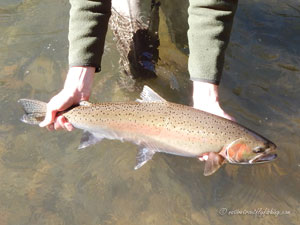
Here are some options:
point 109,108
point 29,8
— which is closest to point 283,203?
point 109,108

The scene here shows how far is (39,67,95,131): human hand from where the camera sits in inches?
91.2

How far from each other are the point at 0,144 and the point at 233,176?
6.17 ft

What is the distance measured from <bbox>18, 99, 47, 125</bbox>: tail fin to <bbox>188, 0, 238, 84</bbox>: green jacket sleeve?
3.23 feet

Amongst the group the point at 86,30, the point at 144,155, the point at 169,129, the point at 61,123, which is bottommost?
the point at 144,155

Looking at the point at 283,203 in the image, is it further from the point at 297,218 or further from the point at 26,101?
the point at 26,101

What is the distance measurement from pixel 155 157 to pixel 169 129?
0.75 m

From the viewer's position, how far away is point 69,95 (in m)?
2.34

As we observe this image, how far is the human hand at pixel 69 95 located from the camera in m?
2.32

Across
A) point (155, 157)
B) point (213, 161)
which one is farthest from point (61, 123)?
point (213, 161)

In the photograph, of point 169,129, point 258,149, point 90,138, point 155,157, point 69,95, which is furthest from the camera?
point 155,157

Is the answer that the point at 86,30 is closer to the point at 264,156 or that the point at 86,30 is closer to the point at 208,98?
the point at 208,98

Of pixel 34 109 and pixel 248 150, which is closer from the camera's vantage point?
pixel 248 150

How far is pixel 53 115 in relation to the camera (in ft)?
7.70

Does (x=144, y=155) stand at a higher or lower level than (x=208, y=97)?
lower
